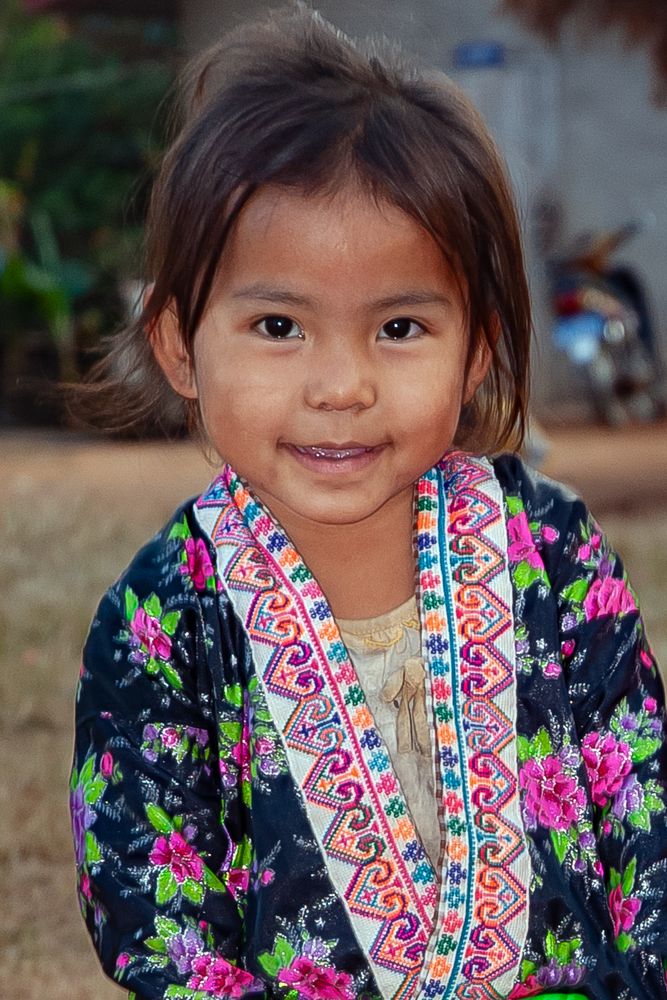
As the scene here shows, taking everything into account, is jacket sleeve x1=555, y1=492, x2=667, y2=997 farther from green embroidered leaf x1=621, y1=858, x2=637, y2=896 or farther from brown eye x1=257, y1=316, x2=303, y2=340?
brown eye x1=257, y1=316, x2=303, y2=340

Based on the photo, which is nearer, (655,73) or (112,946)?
(112,946)

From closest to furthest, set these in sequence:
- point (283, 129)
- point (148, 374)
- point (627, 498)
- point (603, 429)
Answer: point (283, 129) < point (148, 374) < point (627, 498) < point (603, 429)

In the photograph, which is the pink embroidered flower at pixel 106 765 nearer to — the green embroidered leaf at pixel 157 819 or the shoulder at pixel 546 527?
the green embroidered leaf at pixel 157 819

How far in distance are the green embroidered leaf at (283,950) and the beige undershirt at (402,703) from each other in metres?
0.18

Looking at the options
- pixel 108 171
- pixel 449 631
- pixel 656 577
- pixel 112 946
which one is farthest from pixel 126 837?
pixel 108 171

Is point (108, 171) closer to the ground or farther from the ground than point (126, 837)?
farther from the ground

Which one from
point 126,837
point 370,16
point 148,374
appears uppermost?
point 370,16

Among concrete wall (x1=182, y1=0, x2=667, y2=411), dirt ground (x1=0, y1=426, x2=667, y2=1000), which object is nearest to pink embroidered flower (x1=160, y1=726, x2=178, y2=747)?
dirt ground (x1=0, y1=426, x2=667, y2=1000)

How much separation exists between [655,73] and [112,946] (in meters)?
8.53

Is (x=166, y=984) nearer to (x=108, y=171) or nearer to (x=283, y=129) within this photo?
(x=283, y=129)

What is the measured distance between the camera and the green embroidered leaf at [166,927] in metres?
1.49

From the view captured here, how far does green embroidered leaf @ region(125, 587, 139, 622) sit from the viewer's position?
1.59 meters

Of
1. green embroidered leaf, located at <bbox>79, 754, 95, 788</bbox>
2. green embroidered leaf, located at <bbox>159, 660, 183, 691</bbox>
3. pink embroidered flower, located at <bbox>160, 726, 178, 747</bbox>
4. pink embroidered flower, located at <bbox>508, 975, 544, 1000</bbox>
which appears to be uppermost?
green embroidered leaf, located at <bbox>159, 660, 183, 691</bbox>

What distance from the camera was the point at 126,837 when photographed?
1.52 m
